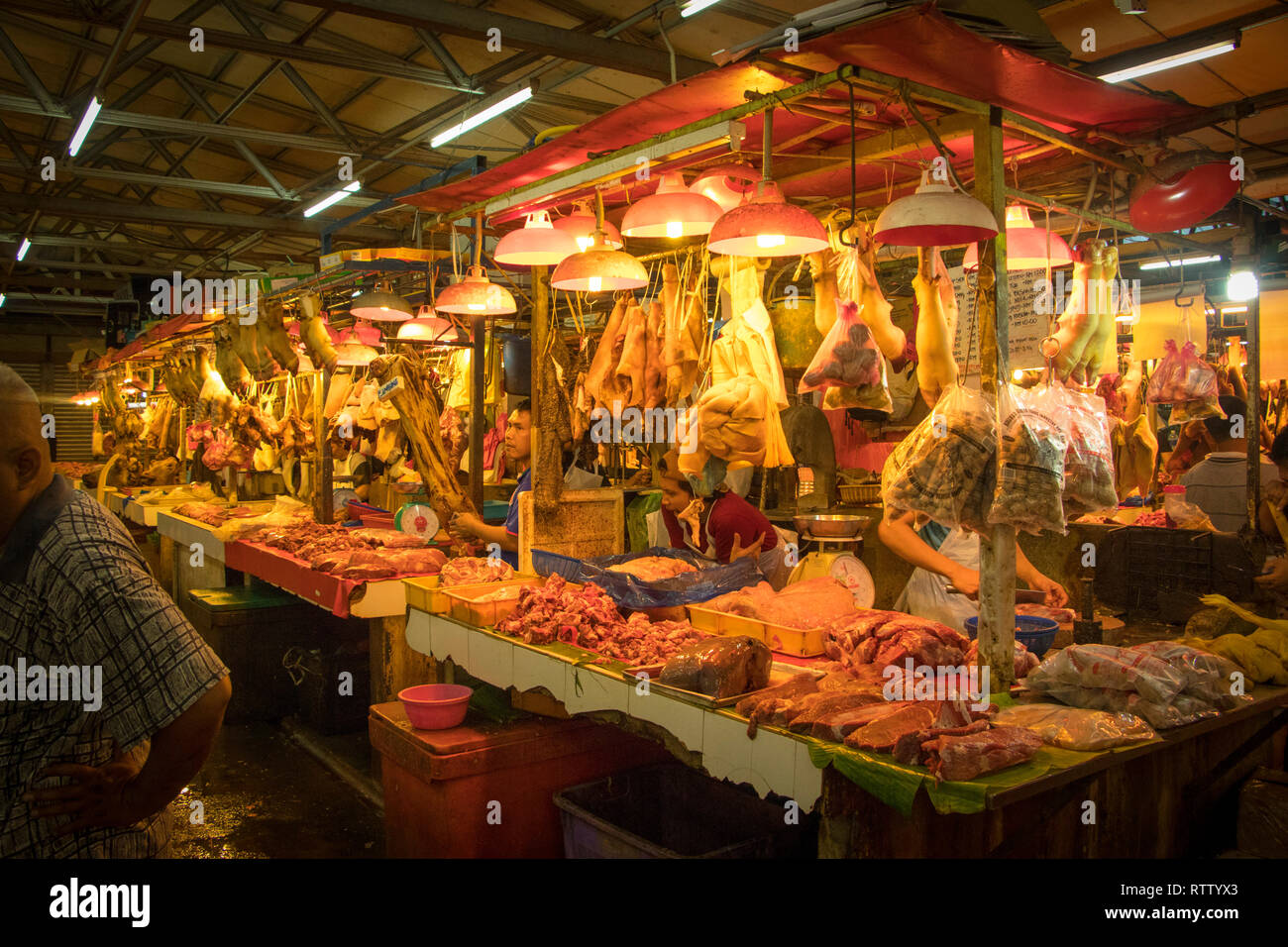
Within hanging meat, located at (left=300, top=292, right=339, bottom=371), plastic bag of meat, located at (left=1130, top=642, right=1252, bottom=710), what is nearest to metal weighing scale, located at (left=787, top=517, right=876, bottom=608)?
plastic bag of meat, located at (left=1130, top=642, right=1252, bottom=710)

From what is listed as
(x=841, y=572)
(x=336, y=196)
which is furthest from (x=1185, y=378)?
(x=336, y=196)

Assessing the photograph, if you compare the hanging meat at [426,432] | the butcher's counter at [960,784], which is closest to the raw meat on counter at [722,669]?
the butcher's counter at [960,784]

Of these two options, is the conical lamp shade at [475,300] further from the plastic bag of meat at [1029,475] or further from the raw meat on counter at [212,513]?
the raw meat on counter at [212,513]

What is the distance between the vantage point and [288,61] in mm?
9273

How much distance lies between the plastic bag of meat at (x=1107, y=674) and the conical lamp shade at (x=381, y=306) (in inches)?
182

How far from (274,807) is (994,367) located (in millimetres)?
4906

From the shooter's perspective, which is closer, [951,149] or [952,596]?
[951,149]

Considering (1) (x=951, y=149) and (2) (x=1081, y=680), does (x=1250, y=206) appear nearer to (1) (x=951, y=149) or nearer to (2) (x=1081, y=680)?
(1) (x=951, y=149)

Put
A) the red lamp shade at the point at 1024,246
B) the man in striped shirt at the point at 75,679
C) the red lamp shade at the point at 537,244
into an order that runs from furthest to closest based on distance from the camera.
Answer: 1. the red lamp shade at the point at 537,244
2. the red lamp shade at the point at 1024,246
3. the man in striped shirt at the point at 75,679

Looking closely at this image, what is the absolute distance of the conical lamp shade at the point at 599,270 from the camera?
3939 mm

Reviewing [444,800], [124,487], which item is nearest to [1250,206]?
[444,800]

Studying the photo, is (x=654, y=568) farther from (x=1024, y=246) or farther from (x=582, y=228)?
(x=1024, y=246)
